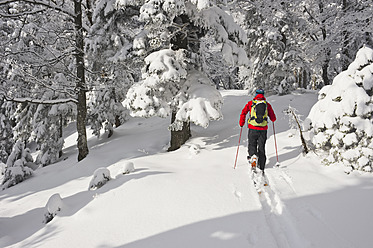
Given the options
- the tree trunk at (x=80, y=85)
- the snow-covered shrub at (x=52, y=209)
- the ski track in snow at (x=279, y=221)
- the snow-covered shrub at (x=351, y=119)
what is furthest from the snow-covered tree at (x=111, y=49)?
the ski track in snow at (x=279, y=221)

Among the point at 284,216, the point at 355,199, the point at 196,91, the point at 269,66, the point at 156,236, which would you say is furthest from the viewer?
the point at 269,66

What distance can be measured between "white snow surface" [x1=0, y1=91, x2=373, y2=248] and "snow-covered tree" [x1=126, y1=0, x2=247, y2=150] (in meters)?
1.66

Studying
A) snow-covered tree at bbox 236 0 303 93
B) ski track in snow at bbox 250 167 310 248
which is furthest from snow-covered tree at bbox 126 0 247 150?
snow-covered tree at bbox 236 0 303 93

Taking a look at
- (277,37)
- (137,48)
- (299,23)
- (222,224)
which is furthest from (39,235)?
(299,23)

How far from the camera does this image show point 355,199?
4035 millimetres

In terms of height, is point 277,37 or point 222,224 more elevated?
point 277,37

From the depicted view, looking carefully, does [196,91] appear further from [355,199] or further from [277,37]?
[277,37]

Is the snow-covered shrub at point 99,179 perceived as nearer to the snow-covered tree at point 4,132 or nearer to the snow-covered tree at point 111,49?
the snow-covered tree at point 111,49

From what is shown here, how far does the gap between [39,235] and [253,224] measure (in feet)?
12.4

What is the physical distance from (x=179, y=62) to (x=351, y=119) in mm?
5077

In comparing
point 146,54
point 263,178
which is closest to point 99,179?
point 263,178

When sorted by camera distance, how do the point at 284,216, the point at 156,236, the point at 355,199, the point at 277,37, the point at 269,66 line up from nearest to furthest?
1. the point at 156,236
2. the point at 284,216
3. the point at 355,199
4. the point at 277,37
5. the point at 269,66

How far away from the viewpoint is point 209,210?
3840mm

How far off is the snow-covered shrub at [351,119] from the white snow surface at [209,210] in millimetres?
354
